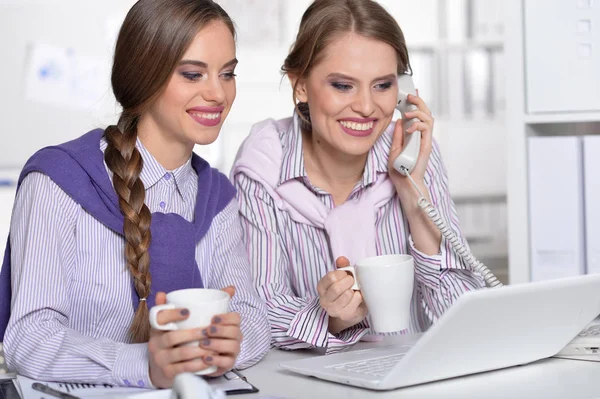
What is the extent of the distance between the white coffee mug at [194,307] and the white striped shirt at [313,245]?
19.0 inches

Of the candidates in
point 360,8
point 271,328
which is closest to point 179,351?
point 271,328

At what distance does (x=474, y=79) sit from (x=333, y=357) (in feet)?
10.0

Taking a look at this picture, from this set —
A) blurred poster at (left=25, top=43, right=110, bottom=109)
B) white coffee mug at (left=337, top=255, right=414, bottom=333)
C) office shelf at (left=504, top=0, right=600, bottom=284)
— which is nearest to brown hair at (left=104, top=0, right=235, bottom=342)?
white coffee mug at (left=337, top=255, right=414, bottom=333)

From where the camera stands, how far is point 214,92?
4.82 feet

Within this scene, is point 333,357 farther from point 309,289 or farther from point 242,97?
point 242,97

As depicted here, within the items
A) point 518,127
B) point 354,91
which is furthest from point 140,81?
point 518,127

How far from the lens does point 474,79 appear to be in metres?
4.18

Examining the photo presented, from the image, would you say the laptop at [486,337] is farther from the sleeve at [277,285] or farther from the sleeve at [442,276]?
the sleeve at [442,276]

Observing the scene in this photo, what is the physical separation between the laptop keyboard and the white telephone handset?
1.40 ft

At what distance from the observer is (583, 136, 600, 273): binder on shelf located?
6.69 feet

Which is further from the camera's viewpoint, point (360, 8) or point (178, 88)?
point (360, 8)

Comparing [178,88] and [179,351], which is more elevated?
[178,88]

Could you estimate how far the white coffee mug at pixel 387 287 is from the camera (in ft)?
4.21

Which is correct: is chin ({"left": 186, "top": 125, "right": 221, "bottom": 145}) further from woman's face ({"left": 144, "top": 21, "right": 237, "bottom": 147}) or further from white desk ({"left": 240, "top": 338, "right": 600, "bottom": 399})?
white desk ({"left": 240, "top": 338, "right": 600, "bottom": 399})
